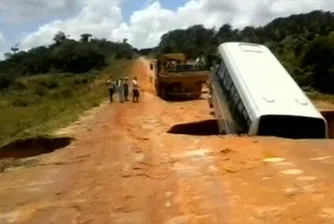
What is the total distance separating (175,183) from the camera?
9867mm

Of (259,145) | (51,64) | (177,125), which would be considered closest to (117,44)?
(51,64)

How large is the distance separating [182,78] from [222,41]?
166ft

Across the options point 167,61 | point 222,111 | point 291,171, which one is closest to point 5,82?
point 167,61

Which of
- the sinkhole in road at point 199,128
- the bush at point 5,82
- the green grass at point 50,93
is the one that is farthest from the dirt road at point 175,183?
the bush at point 5,82

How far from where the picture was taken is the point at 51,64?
85062 mm

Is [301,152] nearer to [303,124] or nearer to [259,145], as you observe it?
[259,145]

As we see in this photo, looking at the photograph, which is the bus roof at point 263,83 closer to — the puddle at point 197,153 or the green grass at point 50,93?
the puddle at point 197,153

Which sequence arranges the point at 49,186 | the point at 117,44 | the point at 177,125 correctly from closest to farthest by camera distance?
the point at 49,186, the point at 177,125, the point at 117,44

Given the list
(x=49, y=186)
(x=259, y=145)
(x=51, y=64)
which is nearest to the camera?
(x=49, y=186)

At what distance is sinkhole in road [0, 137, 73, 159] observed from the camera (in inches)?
672

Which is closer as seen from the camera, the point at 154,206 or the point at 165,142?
the point at 154,206

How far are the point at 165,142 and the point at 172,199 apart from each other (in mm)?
5700

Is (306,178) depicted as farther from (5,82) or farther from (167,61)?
(5,82)

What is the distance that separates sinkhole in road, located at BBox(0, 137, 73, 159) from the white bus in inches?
192
